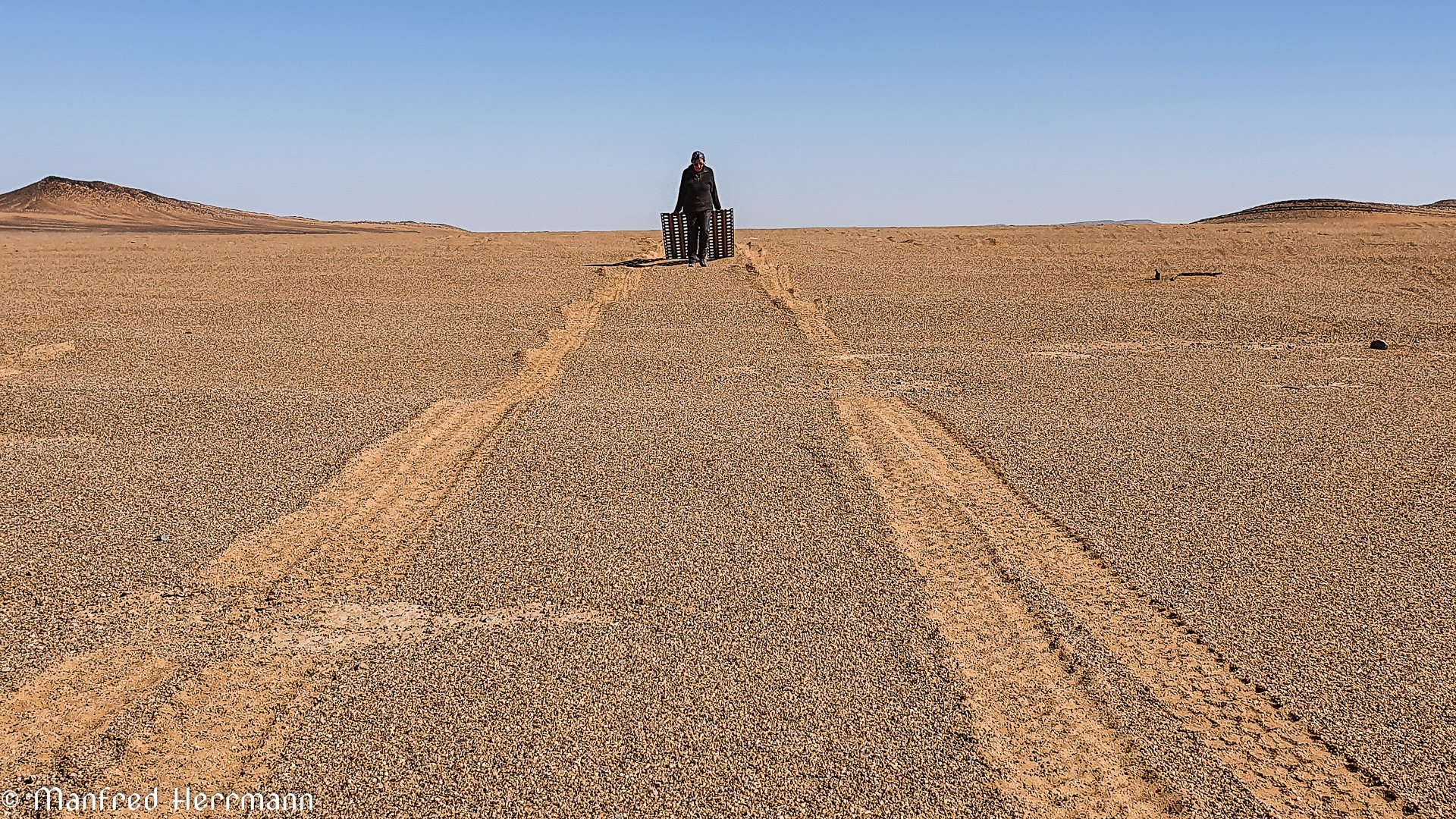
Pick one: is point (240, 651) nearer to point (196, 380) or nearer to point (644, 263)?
point (196, 380)

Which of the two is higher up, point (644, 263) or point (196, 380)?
point (644, 263)

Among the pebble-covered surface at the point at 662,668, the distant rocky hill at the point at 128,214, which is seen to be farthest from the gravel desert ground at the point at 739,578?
the distant rocky hill at the point at 128,214

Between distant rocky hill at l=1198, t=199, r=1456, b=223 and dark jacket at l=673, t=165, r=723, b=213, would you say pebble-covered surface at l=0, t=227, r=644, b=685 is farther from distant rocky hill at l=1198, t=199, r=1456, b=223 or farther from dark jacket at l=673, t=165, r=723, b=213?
distant rocky hill at l=1198, t=199, r=1456, b=223

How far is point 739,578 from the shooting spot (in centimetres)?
442

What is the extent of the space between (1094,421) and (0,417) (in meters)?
7.54

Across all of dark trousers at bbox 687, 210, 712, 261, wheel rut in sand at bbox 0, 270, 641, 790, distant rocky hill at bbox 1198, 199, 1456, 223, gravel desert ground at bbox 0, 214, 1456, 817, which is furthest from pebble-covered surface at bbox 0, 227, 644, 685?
distant rocky hill at bbox 1198, 199, 1456, 223

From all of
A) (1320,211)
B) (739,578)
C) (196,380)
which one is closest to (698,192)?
(196,380)

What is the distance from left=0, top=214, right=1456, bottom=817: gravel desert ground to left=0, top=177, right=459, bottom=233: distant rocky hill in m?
34.9

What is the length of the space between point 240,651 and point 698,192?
13.5m

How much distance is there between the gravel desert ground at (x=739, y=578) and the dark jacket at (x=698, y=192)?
6336 millimetres

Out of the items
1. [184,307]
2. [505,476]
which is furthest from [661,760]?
[184,307]

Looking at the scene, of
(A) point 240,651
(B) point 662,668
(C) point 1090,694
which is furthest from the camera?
(A) point 240,651

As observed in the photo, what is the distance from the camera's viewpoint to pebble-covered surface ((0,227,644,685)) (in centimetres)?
472

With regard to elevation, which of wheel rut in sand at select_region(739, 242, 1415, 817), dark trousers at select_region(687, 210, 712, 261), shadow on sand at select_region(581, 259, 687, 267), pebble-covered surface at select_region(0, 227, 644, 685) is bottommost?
wheel rut in sand at select_region(739, 242, 1415, 817)
